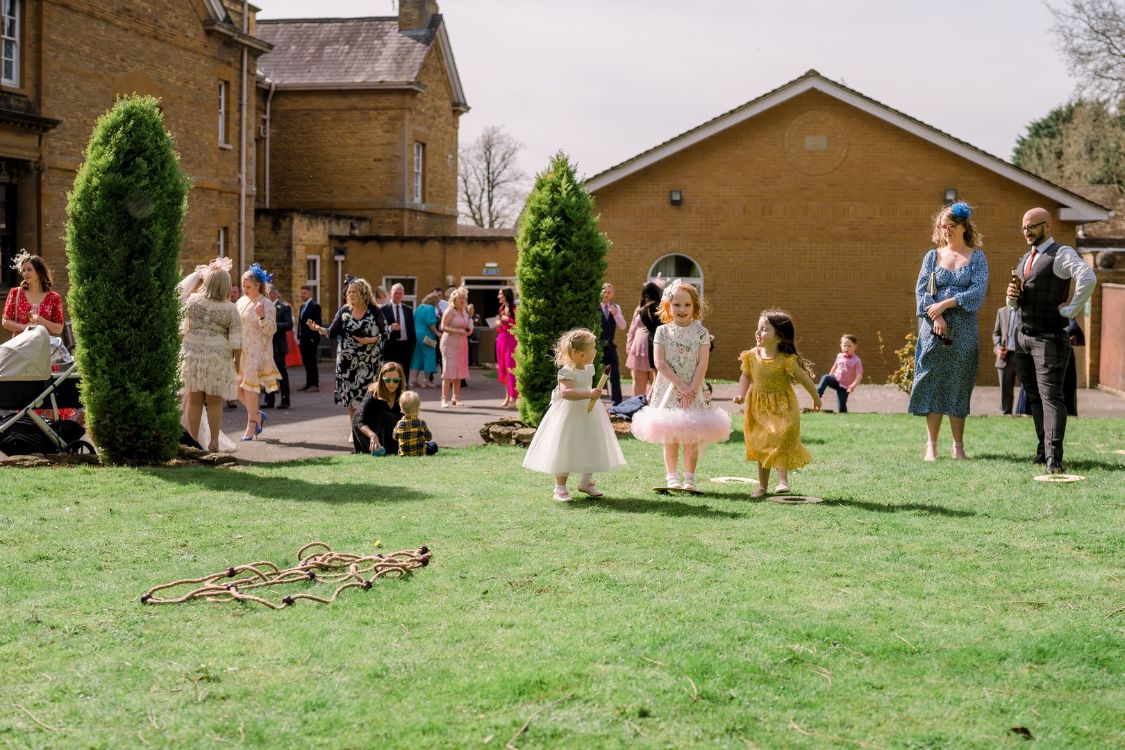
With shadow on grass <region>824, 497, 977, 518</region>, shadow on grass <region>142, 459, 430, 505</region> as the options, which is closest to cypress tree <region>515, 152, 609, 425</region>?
shadow on grass <region>142, 459, 430, 505</region>

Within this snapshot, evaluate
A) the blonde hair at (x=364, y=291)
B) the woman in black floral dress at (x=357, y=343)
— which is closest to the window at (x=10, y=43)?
the blonde hair at (x=364, y=291)

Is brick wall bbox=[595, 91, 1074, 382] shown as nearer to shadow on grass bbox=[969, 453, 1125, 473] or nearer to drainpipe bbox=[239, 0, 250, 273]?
drainpipe bbox=[239, 0, 250, 273]

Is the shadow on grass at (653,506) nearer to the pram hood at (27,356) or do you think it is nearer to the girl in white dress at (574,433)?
the girl in white dress at (574,433)

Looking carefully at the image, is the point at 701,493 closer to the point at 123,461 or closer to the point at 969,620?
the point at 969,620

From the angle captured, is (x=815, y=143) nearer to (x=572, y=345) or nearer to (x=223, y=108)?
(x=223, y=108)

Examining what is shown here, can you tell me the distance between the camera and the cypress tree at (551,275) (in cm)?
1466

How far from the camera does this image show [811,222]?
101ft

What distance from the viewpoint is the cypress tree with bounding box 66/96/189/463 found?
1138 cm

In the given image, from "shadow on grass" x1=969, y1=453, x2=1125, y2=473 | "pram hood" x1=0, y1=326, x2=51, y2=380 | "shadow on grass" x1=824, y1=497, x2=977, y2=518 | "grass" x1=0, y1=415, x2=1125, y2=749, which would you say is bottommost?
"grass" x1=0, y1=415, x2=1125, y2=749

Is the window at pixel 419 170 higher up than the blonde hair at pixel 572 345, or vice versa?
the window at pixel 419 170

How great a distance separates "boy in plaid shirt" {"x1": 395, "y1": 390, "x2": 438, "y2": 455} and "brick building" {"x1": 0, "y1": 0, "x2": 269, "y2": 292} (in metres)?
14.8

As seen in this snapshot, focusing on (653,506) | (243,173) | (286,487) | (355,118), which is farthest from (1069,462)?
(355,118)

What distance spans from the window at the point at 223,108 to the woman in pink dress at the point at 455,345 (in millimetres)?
14389

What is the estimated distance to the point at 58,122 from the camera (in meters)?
25.8
